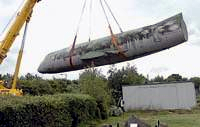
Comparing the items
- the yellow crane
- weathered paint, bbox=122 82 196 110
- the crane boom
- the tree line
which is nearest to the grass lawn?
the tree line

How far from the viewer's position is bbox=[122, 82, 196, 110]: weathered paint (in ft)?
125

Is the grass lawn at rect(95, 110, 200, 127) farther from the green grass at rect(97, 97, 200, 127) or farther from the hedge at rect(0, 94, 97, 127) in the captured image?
the hedge at rect(0, 94, 97, 127)

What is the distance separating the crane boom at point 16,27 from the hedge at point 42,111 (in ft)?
23.2

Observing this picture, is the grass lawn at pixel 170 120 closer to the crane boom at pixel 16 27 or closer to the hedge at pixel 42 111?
the hedge at pixel 42 111

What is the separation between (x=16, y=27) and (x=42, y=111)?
469 inches

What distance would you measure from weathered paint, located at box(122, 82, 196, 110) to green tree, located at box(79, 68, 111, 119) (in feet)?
32.1

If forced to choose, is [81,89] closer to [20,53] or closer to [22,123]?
[20,53]

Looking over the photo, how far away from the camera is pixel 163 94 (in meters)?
38.7

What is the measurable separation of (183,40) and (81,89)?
7330 millimetres

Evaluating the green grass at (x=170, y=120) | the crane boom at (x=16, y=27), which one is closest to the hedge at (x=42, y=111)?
the green grass at (x=170, y=120)

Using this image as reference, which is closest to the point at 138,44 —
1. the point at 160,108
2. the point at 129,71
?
the point at 160,108

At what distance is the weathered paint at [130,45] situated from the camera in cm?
2569

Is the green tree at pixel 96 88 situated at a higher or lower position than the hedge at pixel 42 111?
higher

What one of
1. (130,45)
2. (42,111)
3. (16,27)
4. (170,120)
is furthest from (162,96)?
(42,111)
